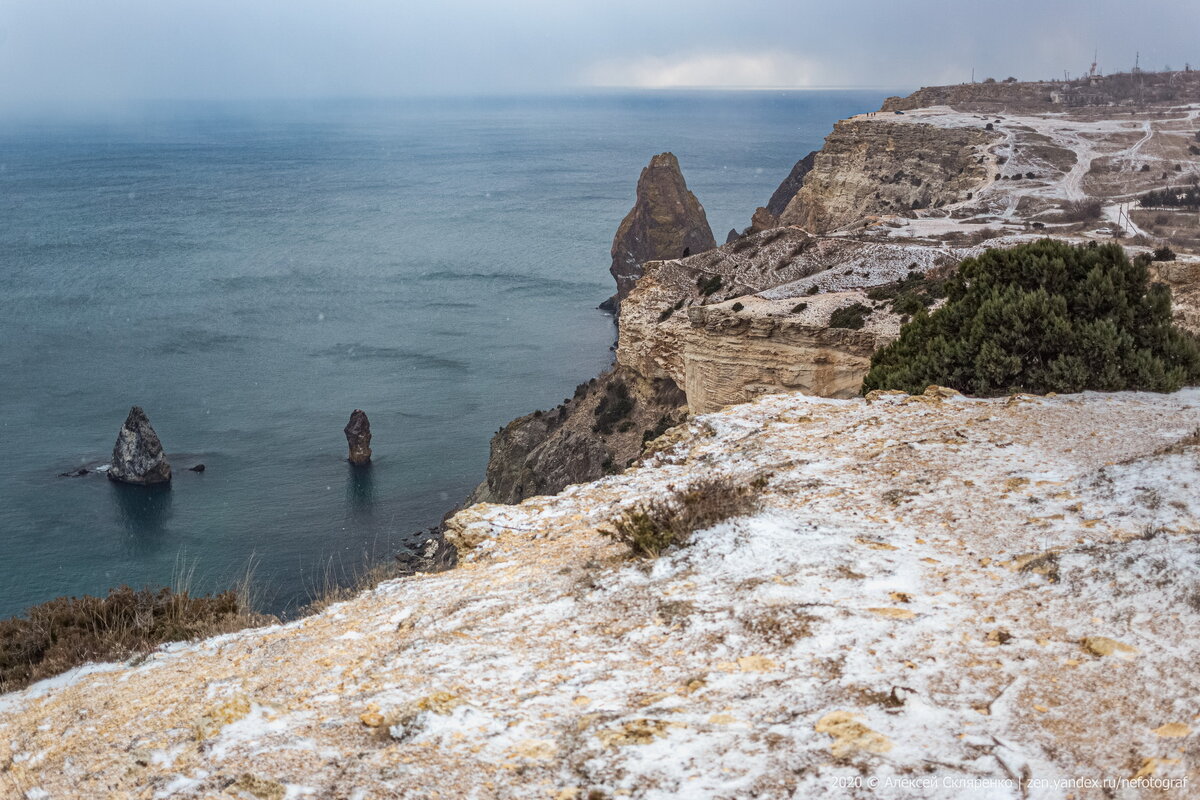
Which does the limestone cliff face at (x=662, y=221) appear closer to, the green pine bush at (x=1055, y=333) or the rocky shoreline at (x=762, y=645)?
the green pine bush at (x=1055, y=333)

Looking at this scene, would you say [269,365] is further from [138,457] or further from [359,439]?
[138,457]

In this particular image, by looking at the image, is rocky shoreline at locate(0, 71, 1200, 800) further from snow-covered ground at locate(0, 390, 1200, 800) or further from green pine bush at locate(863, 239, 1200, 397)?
green pine bush at locate(863, 239, 1200, 397)

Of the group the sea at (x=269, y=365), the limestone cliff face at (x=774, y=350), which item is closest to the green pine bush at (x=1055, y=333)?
the sea at (x=269, y=365)

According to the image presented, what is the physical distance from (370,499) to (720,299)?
26764 mm

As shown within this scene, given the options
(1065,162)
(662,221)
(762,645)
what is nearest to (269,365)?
(662,221)

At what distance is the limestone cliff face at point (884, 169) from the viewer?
6819cm

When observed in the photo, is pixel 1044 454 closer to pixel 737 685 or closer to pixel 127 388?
pixel 737 685

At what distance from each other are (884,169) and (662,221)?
1947 inches

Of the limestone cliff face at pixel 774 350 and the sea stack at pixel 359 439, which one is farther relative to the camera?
the sea stack at pixel 359 439

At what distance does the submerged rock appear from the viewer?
5981cm

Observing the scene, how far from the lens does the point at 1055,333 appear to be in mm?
13703

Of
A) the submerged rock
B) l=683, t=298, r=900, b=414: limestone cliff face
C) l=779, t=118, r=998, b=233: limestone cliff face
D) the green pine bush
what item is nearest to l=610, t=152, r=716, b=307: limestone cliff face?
l=779, t=118, r=998, b=233: limestone cliff face

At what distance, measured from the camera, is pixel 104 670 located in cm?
828

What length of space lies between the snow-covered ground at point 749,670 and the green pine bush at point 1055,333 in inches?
148
